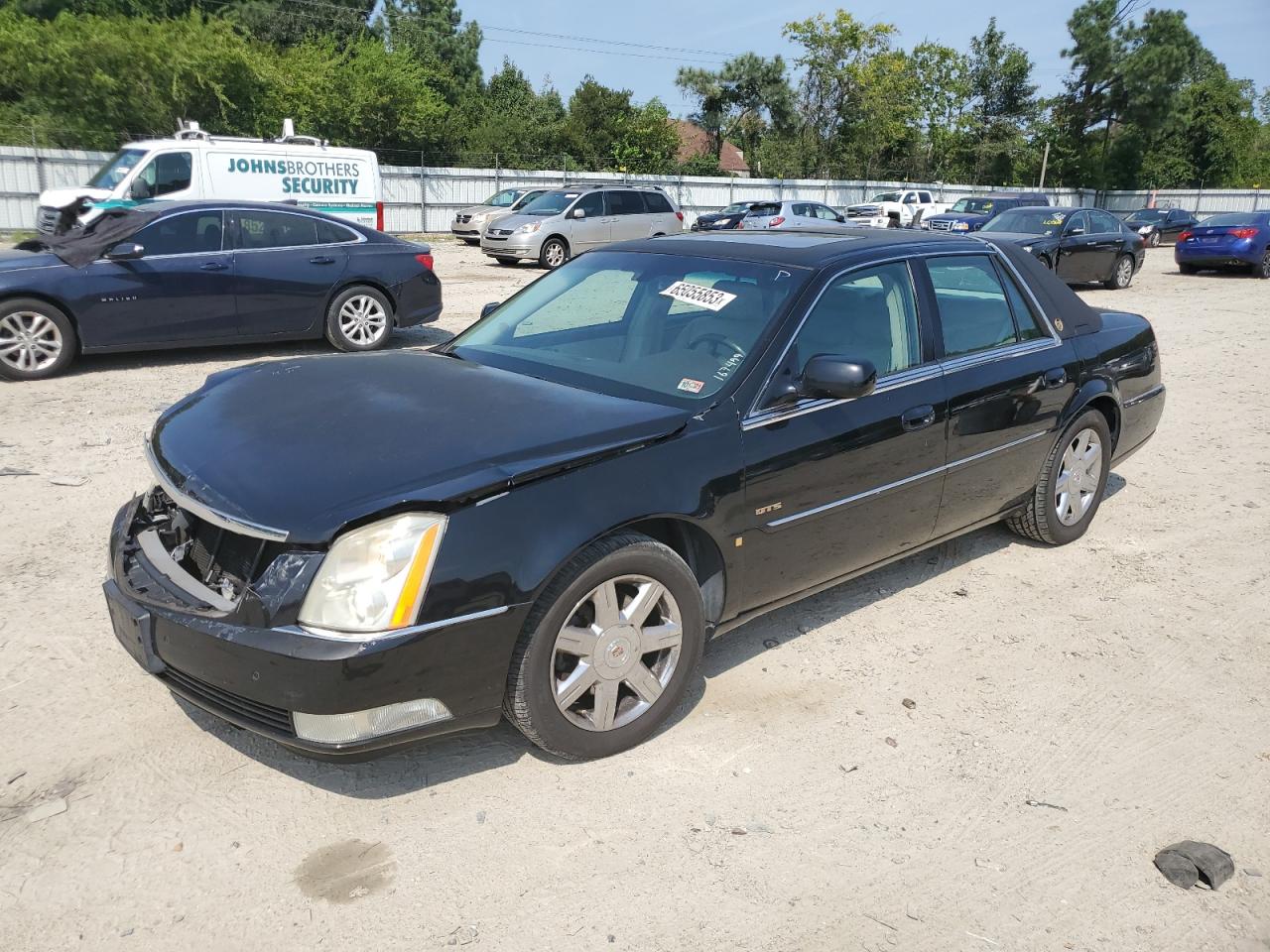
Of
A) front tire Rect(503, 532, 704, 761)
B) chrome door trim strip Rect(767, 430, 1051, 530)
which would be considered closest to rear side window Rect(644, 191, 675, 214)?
chrome door trim strip Rect(767, 430, 1051, 530)

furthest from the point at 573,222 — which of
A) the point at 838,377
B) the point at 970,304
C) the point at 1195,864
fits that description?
the point at 1195,864

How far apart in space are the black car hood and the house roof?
57.0m

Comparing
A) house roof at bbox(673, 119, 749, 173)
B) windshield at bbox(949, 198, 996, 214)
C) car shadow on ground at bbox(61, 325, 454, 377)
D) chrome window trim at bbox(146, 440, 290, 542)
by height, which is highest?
house roof at bbox(673, 119, 749, 173)

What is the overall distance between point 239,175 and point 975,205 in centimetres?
2177

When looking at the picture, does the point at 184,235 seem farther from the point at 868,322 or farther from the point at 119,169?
the point at 868,322

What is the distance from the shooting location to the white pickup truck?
2975 centimetres

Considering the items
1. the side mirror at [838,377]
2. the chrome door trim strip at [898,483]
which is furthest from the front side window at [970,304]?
the side mirror at [838,377]

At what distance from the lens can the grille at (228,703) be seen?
278 cm

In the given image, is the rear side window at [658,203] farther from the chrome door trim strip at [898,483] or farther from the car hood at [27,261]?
the chrome door trim strip at [898,483]

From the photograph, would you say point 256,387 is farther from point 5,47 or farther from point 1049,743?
point 5,47

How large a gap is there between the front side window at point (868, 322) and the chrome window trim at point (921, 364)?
0.02 metres

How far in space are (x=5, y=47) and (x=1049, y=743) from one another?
1449 inches

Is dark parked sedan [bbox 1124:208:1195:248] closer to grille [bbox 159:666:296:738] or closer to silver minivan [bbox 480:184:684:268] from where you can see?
silver minivan [bbox 480:184:684:268]

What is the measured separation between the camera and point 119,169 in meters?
14.3
